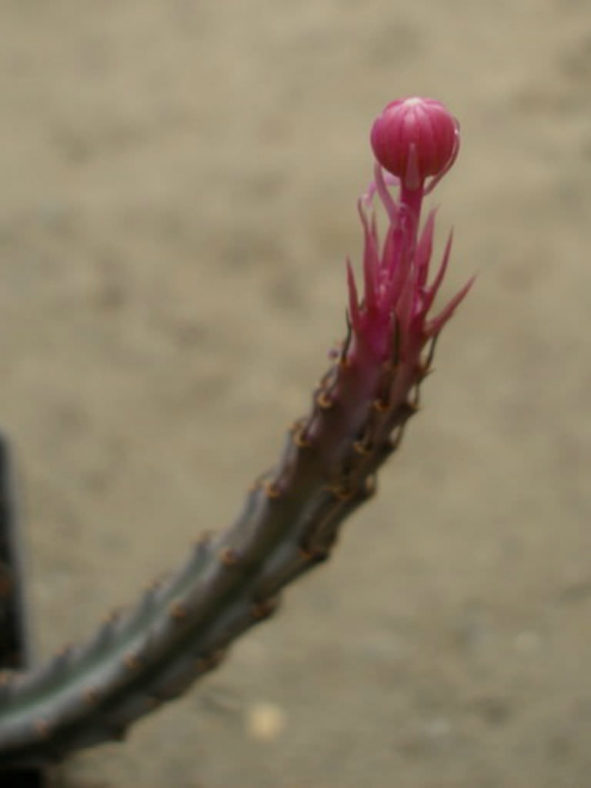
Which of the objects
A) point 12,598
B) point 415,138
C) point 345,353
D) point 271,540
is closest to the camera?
point 415,138

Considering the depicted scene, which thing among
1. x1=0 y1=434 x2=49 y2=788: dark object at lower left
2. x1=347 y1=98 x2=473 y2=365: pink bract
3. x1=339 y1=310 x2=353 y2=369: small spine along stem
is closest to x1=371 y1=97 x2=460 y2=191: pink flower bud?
x1=347 y1=98 x2=473 y2=365: pink bract

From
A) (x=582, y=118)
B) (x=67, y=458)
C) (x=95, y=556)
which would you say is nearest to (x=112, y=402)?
(x=67, y=458)

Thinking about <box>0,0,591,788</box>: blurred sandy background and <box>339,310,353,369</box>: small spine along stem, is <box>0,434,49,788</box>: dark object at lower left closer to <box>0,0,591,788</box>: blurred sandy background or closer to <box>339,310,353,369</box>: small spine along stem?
<box>0,0,591,788</box>: blurred sandy background

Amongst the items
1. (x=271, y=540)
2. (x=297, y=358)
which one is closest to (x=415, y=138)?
(x=271, y=540)

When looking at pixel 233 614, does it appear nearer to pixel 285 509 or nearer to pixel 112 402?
pixel 285 509

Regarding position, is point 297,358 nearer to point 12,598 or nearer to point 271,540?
point 12,598

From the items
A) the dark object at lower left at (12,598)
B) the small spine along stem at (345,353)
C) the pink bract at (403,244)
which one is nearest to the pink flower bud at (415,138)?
the pink bract at (403,244)
